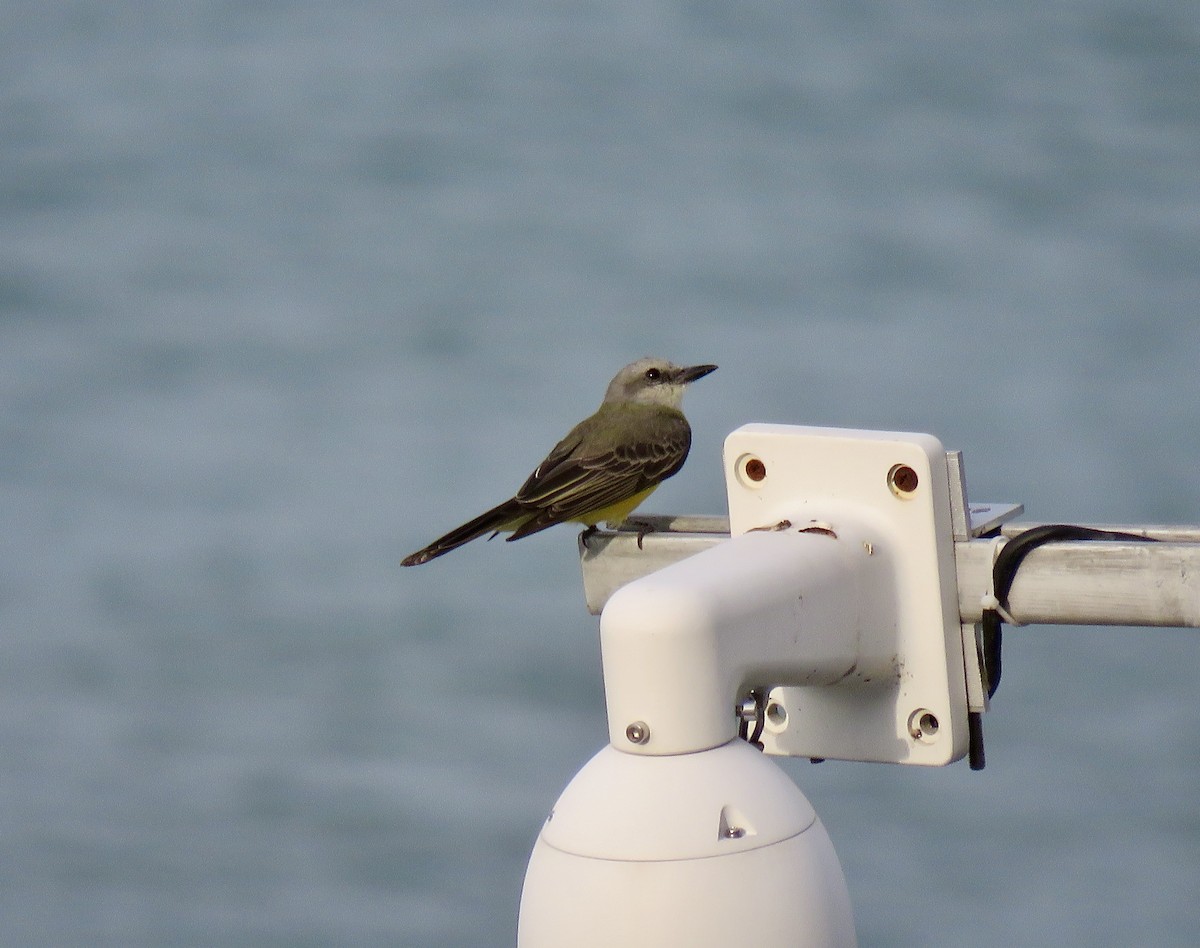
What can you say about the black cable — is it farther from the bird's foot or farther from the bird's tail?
the bird's tail

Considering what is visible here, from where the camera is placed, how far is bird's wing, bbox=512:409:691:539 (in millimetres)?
5492

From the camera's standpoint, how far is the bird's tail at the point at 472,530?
198 inches

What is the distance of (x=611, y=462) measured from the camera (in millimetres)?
5742

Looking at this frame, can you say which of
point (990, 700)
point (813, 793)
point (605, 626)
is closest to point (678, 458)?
point (813, 793)

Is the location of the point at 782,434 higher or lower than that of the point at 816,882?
higher

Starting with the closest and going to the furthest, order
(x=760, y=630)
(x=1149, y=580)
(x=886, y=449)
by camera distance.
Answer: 1. (x=760, y=630)
2. (x=1149, y=580)
3. (x=886, y=449)

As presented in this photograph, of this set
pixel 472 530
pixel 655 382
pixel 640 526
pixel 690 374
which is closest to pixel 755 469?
pixel 640 526

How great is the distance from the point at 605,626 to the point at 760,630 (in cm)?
16

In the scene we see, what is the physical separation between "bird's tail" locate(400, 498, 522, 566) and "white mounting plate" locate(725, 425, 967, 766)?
3.22 meters

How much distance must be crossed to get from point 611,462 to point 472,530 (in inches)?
29.4

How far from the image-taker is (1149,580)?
1625 mm

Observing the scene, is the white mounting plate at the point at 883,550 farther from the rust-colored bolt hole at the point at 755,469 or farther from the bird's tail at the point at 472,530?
the bird's tail at the point at 472,530

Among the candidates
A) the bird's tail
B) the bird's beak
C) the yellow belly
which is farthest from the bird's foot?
the bird's beak

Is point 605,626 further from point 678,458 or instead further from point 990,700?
point 678,458
